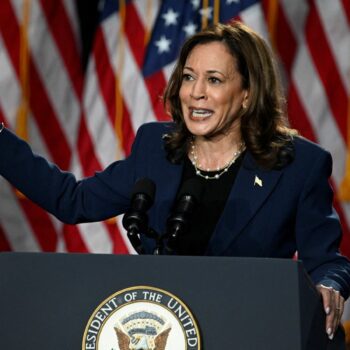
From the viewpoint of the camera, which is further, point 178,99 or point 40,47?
point 40,47

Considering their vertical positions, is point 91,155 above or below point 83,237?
above

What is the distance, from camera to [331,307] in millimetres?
1809

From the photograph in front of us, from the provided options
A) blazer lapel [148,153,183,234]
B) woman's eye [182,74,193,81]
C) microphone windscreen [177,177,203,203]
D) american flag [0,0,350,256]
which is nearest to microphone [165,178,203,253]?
microphone windscreen [177,177,203,203]

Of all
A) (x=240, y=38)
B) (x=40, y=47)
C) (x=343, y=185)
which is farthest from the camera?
(x=40, y=47)

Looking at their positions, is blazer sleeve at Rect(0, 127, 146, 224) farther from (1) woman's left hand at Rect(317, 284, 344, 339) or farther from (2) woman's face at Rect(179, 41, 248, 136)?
(1) woman's left hand at Rect(317, 284, 344, 339)

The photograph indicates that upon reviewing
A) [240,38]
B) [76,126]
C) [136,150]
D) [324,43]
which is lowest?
[136,150]

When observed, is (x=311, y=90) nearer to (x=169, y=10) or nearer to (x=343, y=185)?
(x=343, y=185)

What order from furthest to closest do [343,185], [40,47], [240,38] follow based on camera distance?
[40,47] < [343,185] < [240,38]

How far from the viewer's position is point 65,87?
14.0 feet

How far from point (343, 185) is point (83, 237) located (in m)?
1.15

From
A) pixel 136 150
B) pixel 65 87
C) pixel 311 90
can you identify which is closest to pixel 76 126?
pixel 65 87

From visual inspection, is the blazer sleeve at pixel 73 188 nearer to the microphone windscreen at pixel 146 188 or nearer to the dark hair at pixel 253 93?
the dark hair at pixel 253 93

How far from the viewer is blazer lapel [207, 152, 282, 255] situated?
218cm

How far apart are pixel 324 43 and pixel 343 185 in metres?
0.62
